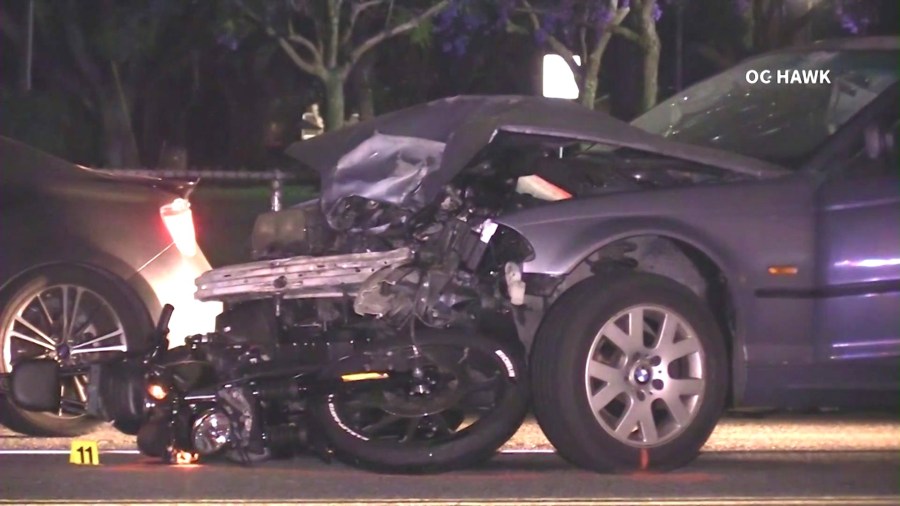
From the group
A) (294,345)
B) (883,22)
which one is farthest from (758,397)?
(883,22)

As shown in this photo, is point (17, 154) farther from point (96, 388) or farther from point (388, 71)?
point (388, 71)

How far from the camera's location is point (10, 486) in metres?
5.87

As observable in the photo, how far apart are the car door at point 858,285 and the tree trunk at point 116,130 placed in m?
23.6

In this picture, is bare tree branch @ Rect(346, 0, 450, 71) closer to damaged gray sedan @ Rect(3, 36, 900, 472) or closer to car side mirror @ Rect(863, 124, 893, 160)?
damaged gray sedan @ Rect(3, 36, 900, 472)

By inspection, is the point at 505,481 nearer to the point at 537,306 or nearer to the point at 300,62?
the point at 537,306

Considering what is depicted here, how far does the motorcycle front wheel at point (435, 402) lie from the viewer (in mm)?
5965

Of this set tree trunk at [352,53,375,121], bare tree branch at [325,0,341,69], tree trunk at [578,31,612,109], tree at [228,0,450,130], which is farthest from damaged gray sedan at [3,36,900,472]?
tree trunk at [352,53,375,121]

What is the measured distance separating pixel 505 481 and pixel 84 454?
6.16 ft

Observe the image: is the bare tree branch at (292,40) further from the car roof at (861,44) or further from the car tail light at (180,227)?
the car roof at (861,44)

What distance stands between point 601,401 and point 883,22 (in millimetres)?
17502

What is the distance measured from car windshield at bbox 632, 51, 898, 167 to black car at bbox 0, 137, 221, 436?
2613 mm

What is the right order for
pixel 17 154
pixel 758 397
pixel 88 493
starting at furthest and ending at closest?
pixel 17 154 < pixel 758 397 < pixel 88 493

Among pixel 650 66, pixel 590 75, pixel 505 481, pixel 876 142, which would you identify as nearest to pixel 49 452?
pixel 505 481

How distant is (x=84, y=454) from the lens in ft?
20.8
